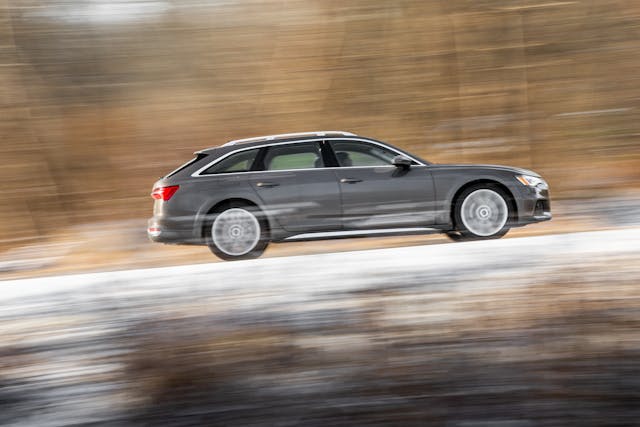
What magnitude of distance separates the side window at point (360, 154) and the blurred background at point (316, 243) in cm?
101

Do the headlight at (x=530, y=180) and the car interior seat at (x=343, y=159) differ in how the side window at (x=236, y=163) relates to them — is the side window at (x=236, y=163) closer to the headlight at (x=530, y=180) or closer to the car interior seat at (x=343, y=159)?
the car interior seat at (x=343, y=159)

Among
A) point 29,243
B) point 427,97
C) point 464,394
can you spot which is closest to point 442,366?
point 464,394

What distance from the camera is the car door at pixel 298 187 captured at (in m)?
7.84

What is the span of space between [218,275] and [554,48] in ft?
48.9

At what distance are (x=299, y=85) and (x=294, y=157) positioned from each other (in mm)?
9324

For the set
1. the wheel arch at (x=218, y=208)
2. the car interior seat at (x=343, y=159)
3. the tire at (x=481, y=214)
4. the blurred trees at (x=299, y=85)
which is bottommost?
the tire at (x=481, y=214)

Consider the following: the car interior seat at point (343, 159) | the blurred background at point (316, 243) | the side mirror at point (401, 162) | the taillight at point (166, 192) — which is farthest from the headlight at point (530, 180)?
the taillight at point (166, 192)

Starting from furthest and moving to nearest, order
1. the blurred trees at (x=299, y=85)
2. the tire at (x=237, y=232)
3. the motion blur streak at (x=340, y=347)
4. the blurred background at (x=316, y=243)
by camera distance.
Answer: the blurred trees at (x=299, y=85)
the tire at (x=237, y=232)
the blurred background at (x=316, y=243)
the motion blur streak at (x=340, y=347)

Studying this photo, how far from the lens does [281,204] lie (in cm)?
789

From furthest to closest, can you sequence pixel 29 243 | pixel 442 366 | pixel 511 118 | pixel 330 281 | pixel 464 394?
pixel 511 118 < pixel 29 243 < pixel 330 281 < pixel 442 366 < pixel 464 394

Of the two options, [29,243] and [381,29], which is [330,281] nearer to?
[29,243]

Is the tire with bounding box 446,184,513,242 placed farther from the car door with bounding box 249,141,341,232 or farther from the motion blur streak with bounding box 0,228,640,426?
the motion blur streak with bounding box 0,228,640,426

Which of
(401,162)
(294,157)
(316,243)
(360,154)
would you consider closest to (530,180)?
(401,162)

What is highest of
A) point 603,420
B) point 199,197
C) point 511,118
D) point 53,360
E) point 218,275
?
point 511,118
